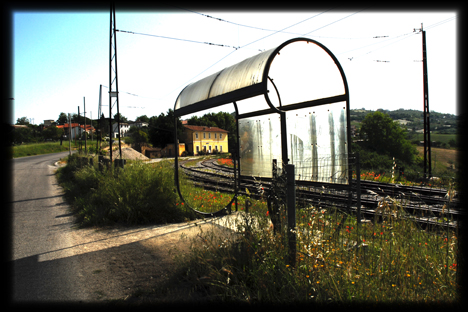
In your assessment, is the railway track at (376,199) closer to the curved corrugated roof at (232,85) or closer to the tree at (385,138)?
the curved corrugated roof at (232,85)

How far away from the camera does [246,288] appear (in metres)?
3.09

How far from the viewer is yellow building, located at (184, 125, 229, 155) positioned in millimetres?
54438

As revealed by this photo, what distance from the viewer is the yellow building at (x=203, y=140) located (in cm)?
5444

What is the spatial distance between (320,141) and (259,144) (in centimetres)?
208

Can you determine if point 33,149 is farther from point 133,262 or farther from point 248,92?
point 248,92

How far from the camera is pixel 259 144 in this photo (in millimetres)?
7703

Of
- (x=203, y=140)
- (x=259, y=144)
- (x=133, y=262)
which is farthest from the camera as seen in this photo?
(x=203, y=140)

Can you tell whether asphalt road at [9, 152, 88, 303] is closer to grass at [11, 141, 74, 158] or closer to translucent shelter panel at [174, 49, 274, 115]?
translucent shelter panel at [174, 49, 274, 115]

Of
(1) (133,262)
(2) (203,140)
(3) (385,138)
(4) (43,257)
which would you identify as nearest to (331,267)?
Answer: (1) (133,262)

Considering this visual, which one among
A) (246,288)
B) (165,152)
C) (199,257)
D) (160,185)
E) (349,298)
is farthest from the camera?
(165,152)

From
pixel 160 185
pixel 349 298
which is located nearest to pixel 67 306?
pixel 349 298

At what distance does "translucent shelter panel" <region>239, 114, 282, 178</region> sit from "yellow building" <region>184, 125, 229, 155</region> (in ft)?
150

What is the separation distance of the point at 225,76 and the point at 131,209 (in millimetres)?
3960

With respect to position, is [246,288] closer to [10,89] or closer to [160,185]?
[10,89]
